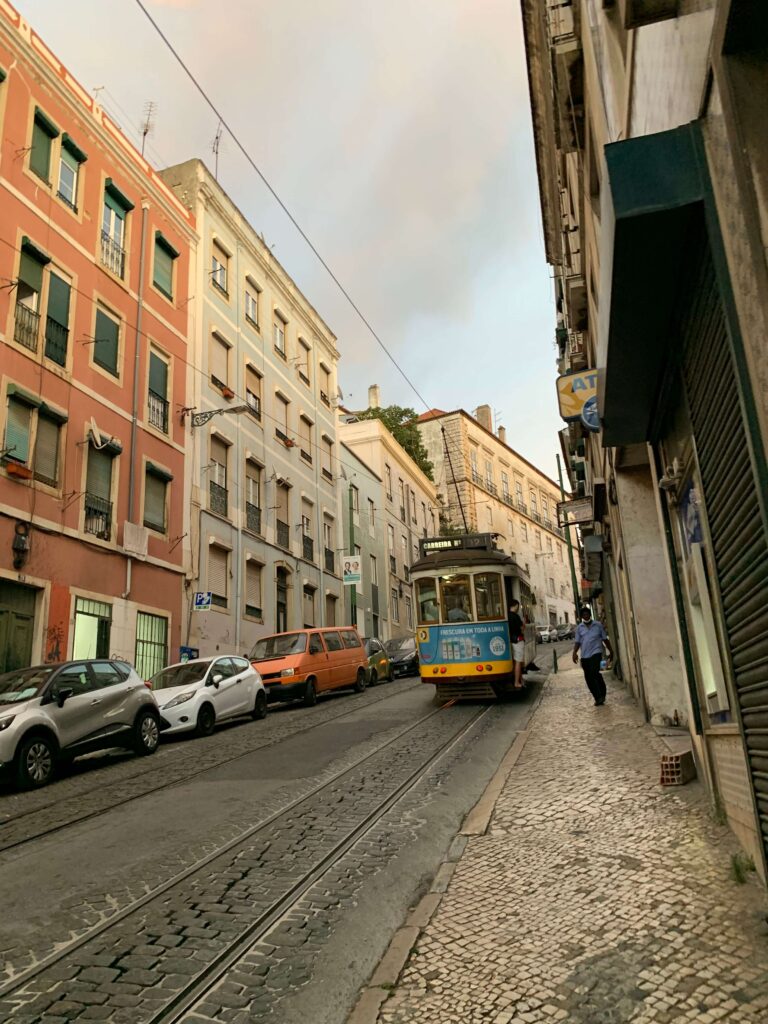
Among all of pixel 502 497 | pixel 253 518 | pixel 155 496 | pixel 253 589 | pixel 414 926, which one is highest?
pixel 502 497

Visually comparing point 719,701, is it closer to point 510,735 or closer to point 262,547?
point 510,735

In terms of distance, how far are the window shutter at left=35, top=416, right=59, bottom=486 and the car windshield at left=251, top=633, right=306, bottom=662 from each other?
6182 mm

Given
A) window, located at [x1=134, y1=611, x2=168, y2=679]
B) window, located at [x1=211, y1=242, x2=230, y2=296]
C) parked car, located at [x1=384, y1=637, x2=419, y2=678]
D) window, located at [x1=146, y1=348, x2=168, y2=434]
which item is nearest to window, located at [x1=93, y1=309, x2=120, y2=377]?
window, located at [x1=146, y1=348, x2=168, y2=434]

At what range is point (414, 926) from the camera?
4.10 metres

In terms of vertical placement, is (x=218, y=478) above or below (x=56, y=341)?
below

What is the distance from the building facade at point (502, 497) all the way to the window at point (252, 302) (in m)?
22.1

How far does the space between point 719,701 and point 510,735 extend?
5.86m

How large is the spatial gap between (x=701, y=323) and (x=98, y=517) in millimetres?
16021

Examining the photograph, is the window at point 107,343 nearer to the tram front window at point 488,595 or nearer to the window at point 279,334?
the window at point 279,334

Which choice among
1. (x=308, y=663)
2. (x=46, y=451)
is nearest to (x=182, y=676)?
(x=308, y=663)

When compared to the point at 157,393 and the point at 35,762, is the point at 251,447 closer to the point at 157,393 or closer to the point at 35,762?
the point at 157,393

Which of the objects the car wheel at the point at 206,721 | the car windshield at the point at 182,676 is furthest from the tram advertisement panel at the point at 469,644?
the car windshield at the point at 182,676

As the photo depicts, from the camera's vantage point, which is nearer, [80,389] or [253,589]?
[80,389]

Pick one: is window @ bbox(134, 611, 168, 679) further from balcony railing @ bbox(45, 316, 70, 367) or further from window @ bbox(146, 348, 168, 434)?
balcony railing @ bbox(45, 316, 70, 367)
